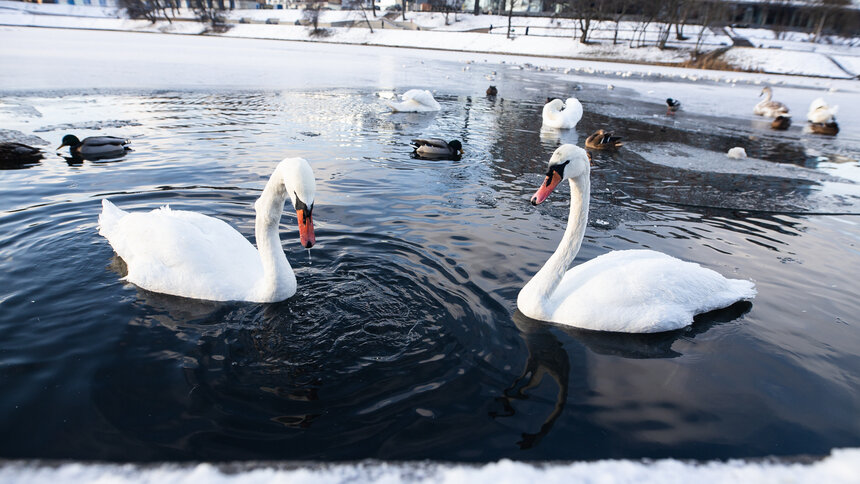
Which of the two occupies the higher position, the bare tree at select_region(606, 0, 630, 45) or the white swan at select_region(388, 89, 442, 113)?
the bare tree at select_region(606, 0, 630, 45)

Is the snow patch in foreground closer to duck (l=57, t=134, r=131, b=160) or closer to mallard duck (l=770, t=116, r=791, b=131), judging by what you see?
duck (l=57, t=134, r=131, b=160)

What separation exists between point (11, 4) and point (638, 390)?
381 ft

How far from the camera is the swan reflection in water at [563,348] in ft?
10.3

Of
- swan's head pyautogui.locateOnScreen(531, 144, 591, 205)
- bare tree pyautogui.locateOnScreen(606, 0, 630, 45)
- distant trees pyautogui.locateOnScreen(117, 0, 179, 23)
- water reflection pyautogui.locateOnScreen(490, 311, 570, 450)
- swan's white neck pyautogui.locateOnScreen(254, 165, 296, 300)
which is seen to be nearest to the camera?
water reflection pyautogui.locateOnScreen(490, 311, 570, 450)

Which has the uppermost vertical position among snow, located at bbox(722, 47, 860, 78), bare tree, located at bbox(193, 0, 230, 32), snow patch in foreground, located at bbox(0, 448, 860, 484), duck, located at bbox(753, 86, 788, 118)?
bare tree, located at bbox(193, 0, 230, 32)

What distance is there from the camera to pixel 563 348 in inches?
146

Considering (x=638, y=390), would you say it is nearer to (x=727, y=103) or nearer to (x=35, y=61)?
(x=727, y=103)

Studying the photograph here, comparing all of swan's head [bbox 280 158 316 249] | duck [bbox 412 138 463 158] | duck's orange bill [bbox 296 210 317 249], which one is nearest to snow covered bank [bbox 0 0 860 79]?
duck [bbox 412 138 463 158]

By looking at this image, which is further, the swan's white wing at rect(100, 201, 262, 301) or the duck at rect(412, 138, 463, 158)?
the duck at rect(412, 138, 463, 158)

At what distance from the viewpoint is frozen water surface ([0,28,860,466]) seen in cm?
279

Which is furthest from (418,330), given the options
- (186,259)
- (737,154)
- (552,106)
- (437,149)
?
(552,106)

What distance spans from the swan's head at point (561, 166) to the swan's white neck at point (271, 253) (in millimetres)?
2141

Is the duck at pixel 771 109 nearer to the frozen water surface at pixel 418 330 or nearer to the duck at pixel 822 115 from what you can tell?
the duck at pixel 822 115

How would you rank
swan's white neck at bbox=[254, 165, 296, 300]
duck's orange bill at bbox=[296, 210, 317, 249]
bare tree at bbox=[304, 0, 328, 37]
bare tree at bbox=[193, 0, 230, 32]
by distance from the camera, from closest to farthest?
1. duck's orange bill at bbox=[296, 210, 317, 249]
2. swan's white neck at bbox=[254, 165, 296, 300]
3. bare tree at bbox=[304, 0, 328, 37]
4. bare tree at bbox=[193, 0, 230, 32]
